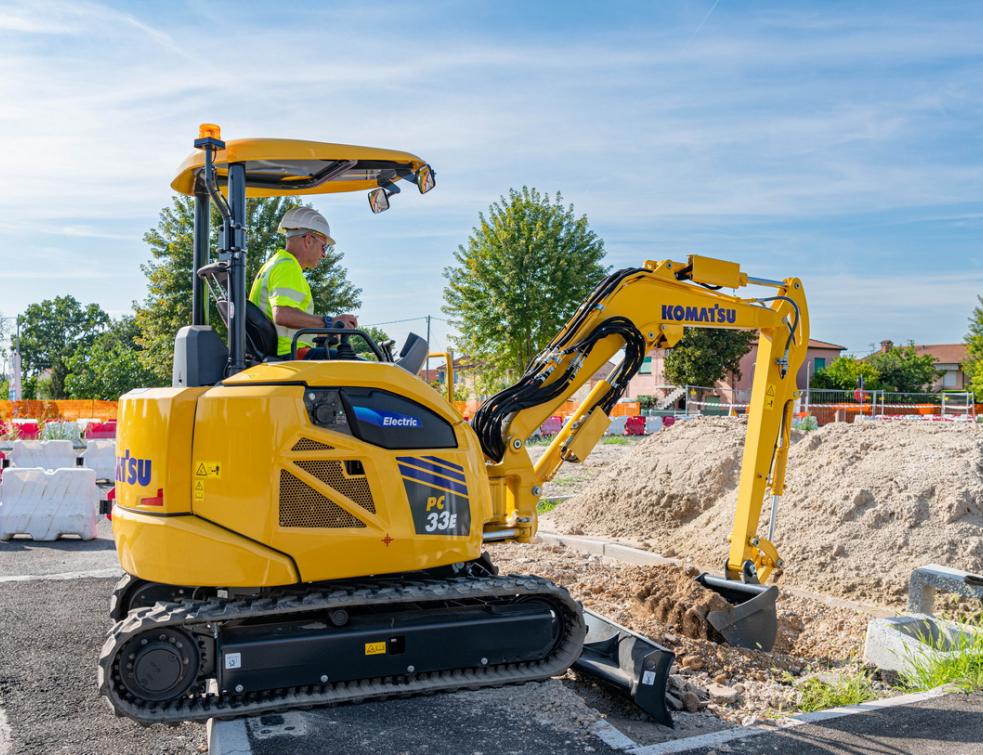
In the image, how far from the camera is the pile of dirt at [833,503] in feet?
24.6

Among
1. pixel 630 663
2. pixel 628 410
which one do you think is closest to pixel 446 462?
pixel 630 663

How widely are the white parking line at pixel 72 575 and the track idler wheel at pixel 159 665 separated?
4.56m

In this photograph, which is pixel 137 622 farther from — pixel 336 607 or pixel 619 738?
pixel 619 738

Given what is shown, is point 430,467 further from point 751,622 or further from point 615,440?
point 615,440

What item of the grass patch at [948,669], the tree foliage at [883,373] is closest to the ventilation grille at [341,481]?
the grass patch at [948,669]

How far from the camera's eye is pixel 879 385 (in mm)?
54031

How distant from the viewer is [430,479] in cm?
452

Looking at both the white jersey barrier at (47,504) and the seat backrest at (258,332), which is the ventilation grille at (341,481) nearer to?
the seat backrest at (258,332)

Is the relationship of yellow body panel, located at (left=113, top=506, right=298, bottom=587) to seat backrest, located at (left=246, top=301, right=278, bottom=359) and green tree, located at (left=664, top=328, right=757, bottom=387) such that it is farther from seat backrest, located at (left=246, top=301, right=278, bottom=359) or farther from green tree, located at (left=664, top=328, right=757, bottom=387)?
green tree, located at (left=664, top=328, right=757, bottom=387)

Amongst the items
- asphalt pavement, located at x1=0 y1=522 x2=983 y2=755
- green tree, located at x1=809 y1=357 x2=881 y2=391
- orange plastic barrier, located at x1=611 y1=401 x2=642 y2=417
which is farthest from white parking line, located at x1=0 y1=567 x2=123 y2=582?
green tree, located at x1=809 y1=357 x2=881 y2=391

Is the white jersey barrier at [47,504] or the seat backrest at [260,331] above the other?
the seat backrest at [260,331]

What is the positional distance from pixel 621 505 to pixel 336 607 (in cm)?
721

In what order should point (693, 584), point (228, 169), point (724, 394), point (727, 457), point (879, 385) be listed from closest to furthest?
point (228, 169)
point (693, 584)
point (727, 457)
point (724, 394)
point (879, 385)

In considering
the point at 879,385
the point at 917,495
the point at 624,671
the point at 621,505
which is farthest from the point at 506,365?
the point at 879,385
